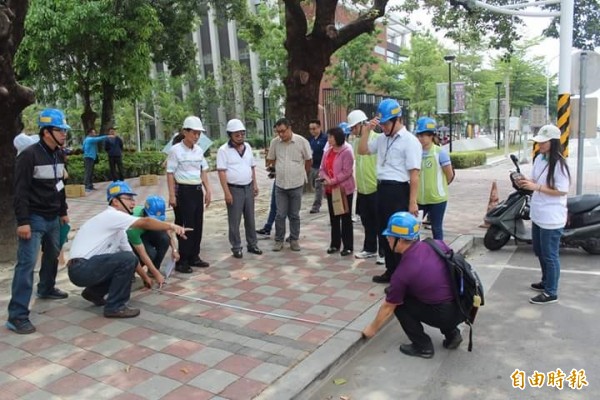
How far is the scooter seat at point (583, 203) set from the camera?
6816 mm

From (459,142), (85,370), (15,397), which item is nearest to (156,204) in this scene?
(85,370)

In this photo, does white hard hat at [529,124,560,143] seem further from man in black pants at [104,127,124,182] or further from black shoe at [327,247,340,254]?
man in black pants at [104,127,124,182]

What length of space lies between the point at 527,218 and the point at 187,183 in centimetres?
452

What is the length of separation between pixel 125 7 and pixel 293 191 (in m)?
11.6

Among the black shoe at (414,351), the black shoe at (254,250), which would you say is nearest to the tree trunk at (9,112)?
the black shoe at (254,250)

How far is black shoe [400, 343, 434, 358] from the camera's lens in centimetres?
400

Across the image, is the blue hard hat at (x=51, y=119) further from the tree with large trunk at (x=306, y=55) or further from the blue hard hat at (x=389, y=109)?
the tree with large trunk at (x=306, y=55)

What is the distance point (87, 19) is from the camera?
15.1 metres

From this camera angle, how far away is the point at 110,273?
14.9 feet

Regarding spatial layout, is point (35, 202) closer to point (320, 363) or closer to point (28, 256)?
point (28, 256)

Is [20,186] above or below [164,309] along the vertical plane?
above

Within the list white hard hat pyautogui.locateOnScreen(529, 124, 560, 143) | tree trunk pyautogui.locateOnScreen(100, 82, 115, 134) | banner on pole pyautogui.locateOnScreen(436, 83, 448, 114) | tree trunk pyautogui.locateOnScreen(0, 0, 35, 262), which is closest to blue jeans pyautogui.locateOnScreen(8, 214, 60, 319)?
tree trunk pyautogui.locateOnScreen(0, 0, 35, 262)

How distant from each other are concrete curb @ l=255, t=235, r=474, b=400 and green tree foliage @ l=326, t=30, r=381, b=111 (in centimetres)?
2530

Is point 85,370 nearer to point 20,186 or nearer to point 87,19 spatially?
point 20,186
